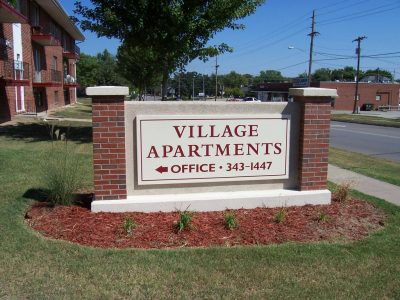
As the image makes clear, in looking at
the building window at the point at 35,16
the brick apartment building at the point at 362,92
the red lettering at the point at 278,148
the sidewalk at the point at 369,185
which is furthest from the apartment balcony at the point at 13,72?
the brick apartment building at the point at 362,92

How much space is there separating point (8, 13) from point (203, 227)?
16548 mm

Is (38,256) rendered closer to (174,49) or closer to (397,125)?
(174,49)

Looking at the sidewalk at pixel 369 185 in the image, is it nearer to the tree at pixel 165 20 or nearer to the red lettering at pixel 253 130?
the red lettering at pixel 253 130

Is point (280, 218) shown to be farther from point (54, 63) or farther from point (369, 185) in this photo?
point (54, 63)

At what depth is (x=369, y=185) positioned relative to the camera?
27.0ft

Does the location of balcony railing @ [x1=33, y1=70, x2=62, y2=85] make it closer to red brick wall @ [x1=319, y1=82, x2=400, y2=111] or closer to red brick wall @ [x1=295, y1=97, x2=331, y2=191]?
red brick wall @ [x1=295, y1=97, x2=331, y2=191]

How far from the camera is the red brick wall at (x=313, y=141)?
240 inches

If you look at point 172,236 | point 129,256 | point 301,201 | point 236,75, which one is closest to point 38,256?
point 129,256

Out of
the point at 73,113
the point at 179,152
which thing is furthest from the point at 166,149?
the point at 73,113

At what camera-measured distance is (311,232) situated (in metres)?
5.20

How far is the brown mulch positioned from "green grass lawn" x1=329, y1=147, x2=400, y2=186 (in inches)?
137

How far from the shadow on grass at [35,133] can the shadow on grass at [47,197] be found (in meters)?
7.44

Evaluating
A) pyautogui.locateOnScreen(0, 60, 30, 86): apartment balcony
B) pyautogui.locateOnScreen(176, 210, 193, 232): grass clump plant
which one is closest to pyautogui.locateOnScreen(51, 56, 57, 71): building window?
pyautogui.locateOnScreen(0, 60, 30, 86): apartment balcony

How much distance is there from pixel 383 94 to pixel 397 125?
48.2 meters
